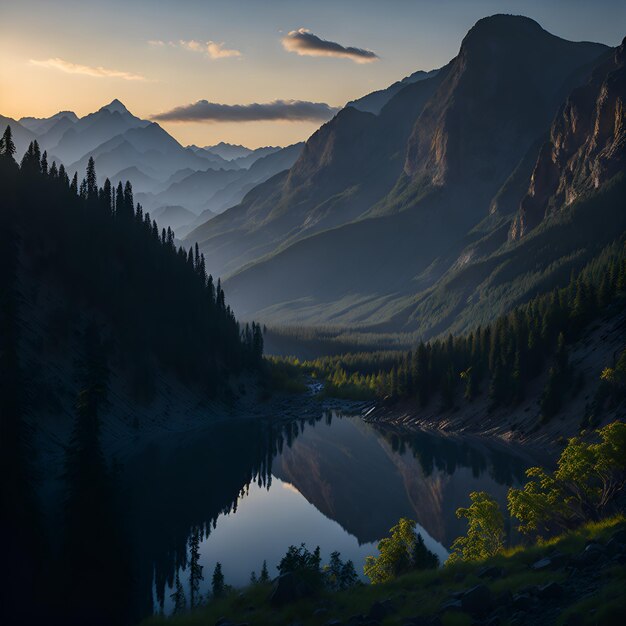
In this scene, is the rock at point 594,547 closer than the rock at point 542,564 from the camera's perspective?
Yes

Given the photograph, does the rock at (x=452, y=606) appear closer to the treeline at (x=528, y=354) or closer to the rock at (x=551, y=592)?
the rock at (x=551, y=592)

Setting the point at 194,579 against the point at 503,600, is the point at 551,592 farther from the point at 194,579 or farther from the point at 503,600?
the point at 194,579

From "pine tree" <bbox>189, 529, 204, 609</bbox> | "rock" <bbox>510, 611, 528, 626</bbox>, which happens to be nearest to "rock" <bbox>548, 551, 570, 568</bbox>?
"rock" <bbox>510, 611, 528, 626</bbox>

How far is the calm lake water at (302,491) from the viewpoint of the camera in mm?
93062

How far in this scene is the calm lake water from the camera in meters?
93.1

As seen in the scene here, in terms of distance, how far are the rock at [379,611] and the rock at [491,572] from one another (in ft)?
19.0

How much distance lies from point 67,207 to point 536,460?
123 metres

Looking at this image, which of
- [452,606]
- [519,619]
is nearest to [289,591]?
[452,606]

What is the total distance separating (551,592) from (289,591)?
17.2 m

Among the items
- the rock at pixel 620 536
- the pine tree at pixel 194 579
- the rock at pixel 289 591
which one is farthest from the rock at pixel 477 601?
the pine tree at pixel 194 579

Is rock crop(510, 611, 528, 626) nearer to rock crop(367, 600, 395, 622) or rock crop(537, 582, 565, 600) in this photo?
rock crop(537, 582, 565, 600)

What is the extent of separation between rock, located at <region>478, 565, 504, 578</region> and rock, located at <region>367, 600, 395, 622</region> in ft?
19.0

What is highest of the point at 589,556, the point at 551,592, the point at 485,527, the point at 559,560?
the point at 589,556

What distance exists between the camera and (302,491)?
13325cm
